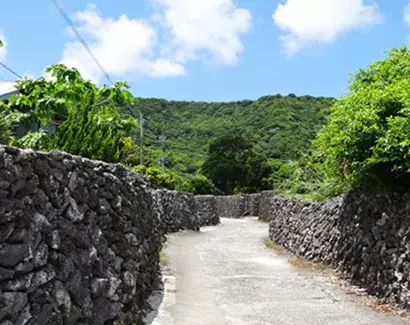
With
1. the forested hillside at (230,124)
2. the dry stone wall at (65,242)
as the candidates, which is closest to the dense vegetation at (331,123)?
the dry stone wall at (65,242)

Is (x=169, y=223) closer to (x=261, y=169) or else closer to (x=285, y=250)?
(x=285, y=250)

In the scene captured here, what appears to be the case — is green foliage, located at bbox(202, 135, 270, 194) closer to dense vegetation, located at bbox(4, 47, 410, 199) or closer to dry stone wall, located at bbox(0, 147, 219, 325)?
dense vegetation, located at bbox(4, 47, 410, 199)

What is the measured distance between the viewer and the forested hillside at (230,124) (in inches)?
2424

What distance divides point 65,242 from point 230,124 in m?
71.3

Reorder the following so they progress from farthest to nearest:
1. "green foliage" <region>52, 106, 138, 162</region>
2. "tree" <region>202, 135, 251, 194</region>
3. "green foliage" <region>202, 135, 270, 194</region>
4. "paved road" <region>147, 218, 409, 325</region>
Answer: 1. "tree" <region>202, 135, 251, 194</region>
2. "green foliage" <region>202, 135, 270, 194</region>
3. "green foliage" <region>52, 106, 138, 162</region>
4. "paved road" <region>147, 218, 409, 325</region>

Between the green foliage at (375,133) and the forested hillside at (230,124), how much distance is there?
41.8 metres

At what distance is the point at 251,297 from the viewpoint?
28.7 ft

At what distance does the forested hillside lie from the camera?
202ft

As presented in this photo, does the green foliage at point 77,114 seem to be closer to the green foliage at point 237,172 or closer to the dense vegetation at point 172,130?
the dense vegetation at point 172,130

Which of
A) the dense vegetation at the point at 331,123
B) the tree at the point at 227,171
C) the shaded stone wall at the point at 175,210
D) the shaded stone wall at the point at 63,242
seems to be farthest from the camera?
the tree at the point at 227,171

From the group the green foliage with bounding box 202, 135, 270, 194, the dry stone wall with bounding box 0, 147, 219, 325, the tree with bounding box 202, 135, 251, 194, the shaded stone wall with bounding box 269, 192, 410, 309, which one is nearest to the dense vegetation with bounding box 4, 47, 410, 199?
the shaded stone wall with bounding box 269, 192, 410, 309

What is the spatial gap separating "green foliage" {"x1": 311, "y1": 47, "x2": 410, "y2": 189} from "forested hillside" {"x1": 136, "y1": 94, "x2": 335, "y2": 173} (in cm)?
4182

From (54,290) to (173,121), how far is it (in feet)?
237

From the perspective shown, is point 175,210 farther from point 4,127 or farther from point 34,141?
point 34,141
